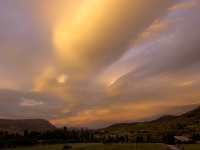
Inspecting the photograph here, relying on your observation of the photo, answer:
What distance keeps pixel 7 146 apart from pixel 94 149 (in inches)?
3038

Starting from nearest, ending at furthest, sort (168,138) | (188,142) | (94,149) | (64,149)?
(94,149) → (64,149) → (188,142) → (168,138)

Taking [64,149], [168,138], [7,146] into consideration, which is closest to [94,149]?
[64,149]

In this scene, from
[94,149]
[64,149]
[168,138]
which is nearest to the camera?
[94,149]

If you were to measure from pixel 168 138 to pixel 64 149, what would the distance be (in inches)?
2840

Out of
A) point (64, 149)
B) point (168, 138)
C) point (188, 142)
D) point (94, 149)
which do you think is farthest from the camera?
point (168, 138)

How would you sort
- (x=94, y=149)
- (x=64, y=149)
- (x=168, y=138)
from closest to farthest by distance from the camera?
(x=94, y=149) → (x=64, y=149) → (x=168, y=138)

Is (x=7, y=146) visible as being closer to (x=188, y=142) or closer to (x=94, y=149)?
(x=94, y=149)

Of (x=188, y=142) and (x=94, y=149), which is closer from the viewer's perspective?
(x=94, y=149)

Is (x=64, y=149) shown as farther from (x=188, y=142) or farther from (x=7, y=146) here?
(x=188, y=142)

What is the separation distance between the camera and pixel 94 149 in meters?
149

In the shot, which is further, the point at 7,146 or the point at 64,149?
the point at 7,146

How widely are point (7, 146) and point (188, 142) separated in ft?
A: 387

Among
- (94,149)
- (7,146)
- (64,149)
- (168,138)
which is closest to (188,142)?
(168,138)

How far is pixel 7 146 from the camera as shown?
7766 inches
